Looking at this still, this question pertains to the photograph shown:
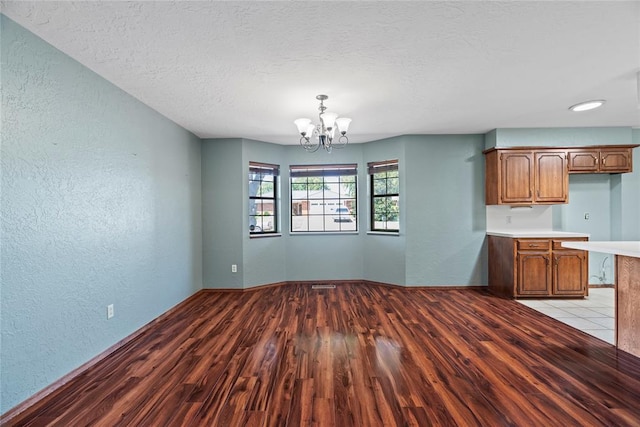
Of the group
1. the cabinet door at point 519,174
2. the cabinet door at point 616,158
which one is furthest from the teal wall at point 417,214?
the cabinet door at point 616,158

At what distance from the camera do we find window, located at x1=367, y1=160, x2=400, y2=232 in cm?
479

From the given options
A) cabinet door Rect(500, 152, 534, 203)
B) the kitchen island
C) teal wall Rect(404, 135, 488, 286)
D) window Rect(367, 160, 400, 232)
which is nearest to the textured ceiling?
cabinet door Rect(500, 152, 534, 203)

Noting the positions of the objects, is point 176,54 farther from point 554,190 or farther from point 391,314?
point 554,190

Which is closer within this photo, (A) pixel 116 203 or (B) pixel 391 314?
(A) pixel 116 203

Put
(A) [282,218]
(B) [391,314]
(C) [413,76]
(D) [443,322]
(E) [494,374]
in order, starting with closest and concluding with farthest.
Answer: (E) [494,374], (C) [413,76], (D) [443,322], (B) [391,314], (A) [282,218]

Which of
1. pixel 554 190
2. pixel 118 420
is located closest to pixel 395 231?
pixel 554 190

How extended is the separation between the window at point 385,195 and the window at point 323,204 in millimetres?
335

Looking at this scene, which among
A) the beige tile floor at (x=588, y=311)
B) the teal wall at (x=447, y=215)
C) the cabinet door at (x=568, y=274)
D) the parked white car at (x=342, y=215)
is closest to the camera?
the beige tile floor at (x=588, y=311)

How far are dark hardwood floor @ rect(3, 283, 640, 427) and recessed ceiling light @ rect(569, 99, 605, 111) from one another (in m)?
2.46

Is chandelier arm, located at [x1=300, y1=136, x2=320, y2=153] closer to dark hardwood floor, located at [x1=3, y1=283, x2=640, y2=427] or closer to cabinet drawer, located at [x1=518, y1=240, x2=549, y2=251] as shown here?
dark hardwood floor, located at [x1=3, y1=283, x2=640, y2=427]

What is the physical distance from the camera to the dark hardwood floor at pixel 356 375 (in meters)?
1.75

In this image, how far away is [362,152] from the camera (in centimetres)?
507

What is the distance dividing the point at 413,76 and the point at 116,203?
Result: 2949 millimetres

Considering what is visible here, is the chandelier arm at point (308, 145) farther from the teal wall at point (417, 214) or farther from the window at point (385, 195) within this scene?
the window at point (385, 195)
